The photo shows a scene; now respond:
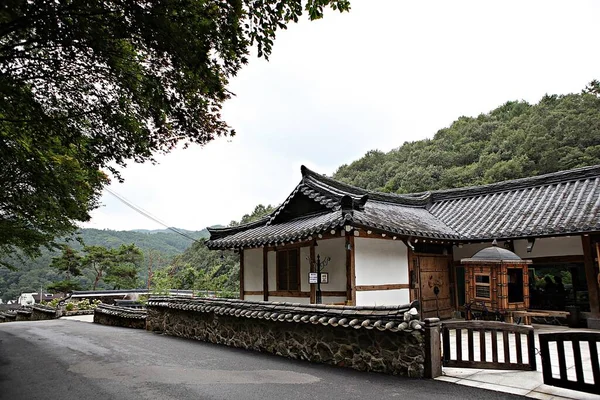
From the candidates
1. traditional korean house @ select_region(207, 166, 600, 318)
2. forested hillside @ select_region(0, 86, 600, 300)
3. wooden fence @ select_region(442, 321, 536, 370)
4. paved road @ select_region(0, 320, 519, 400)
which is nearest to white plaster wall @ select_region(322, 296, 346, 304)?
traditional korean house @ select_region(207, 166, 600, 318)

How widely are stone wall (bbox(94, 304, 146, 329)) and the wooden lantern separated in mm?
11351

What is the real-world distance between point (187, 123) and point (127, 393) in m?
4.30

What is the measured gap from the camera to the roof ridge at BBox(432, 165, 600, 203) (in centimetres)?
1168

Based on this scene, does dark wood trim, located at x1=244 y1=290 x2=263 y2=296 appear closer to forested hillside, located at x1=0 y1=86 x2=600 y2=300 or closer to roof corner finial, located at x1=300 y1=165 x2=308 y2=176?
roof corner finial, located at x1=300 y1=165 x2=308 y2=176

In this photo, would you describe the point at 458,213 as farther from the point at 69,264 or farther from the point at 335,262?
the point at 69,264

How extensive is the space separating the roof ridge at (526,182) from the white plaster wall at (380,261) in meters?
5.40

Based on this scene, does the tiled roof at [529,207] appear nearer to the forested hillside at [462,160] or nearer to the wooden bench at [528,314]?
the wooden bench at [528,314]

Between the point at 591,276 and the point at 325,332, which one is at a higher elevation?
the point at 591,276

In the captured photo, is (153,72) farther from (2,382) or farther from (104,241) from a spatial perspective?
(104,241)

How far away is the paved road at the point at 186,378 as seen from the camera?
5.28 m

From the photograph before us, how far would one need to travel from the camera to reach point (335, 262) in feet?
33.4

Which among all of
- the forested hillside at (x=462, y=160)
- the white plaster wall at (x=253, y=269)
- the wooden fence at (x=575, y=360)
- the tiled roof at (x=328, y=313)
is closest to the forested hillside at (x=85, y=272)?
the forested hillside at (x=462, y=160)

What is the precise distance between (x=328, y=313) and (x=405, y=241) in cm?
459

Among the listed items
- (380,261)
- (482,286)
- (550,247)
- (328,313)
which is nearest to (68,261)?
(380,261)
